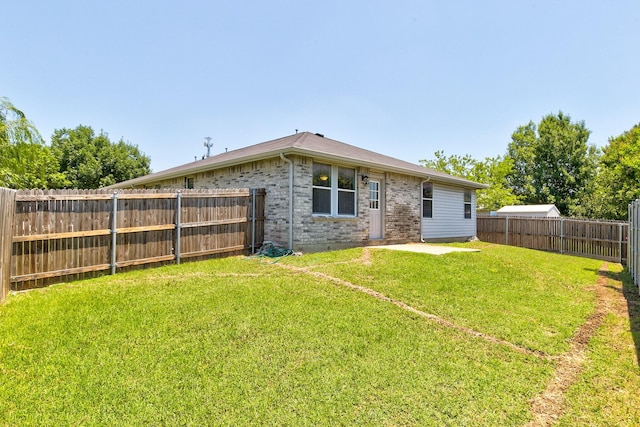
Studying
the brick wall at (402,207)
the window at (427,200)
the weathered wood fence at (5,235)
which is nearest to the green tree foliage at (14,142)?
the weathered wood fence at (5,235)

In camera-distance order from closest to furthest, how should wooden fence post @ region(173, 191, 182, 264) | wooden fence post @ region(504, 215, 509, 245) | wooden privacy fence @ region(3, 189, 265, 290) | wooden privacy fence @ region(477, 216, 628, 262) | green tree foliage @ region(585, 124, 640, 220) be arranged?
wooden privacy fence @ region(3, 189, 265, 290)
wooden fence post @ region(173, 191, 182, 264)
wooden privacy fence @ region(477, 216, 628, 262)
wooden fence post @ region(504, 215, 509, 245)
green tree foliage @ region(585, 124, 640, 220)

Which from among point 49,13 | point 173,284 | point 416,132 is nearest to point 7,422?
point 173,284

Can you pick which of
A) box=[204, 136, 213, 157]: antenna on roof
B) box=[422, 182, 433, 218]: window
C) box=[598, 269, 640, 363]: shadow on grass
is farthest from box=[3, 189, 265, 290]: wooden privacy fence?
box=[204, 136, 213, 157]: antenna on roof

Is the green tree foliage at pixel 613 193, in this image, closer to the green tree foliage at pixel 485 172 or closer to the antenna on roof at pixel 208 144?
the green tree foliage at pixel 485 172

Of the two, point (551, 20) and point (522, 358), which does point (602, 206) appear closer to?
point (551, 20)

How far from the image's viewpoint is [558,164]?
36281 mm

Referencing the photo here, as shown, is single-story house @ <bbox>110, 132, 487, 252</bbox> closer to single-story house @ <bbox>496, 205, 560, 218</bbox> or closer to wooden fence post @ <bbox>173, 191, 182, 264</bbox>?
wooden fence post @ <bbox>173, 191, 182, 264</bbox>

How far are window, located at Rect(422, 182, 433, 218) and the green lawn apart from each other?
297 inches

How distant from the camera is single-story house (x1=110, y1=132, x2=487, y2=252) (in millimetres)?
9219

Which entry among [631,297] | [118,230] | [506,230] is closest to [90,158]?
[118,230]

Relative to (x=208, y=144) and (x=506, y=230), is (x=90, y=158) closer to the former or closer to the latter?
(x=208, y=144)

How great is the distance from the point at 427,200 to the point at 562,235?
6363mm

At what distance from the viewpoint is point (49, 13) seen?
969 centimetres

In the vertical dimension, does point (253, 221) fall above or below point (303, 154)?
below
